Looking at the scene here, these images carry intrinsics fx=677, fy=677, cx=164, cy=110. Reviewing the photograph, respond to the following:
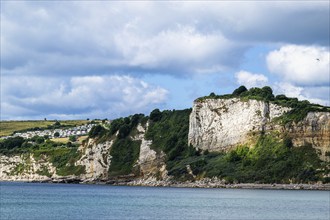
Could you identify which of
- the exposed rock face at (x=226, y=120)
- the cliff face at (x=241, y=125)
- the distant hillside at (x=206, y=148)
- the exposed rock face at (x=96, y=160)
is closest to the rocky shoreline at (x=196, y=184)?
the distant hillside at (x=206, y=148)

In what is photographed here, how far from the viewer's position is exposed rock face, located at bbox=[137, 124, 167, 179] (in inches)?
5640

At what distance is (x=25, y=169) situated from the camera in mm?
176625

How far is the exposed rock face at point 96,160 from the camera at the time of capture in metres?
154

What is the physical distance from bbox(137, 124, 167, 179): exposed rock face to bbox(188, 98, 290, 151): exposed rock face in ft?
26.1

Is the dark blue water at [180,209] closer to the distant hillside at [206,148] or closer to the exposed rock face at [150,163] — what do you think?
the distant hillside at [206,148]

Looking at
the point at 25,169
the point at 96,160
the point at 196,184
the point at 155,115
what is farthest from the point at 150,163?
the point at 25,169

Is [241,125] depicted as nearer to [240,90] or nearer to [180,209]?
[240,90]

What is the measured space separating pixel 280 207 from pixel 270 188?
45622 millimetres

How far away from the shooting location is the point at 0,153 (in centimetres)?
18350

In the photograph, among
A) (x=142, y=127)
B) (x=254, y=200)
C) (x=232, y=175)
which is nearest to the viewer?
(x=254, y=200)

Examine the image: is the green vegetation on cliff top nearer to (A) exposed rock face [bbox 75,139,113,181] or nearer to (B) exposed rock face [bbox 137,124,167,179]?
(B) exposed rock face [bbox 137,124,167,179]

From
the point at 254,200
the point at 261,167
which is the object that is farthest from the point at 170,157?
the point at 254,200

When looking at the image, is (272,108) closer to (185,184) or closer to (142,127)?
(185,184)

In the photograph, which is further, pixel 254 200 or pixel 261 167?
pixel 261 167
